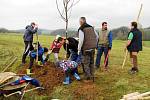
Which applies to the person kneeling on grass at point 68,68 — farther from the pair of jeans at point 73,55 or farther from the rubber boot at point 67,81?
the pair of jeans at point 73,55

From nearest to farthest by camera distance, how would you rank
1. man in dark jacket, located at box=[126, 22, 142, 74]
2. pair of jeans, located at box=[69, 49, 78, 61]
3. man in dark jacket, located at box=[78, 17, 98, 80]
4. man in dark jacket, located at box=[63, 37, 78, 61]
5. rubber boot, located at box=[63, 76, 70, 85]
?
1. man in dark jacket, located at box=[78, 17, 98, 80]
2. rubber boot, located at box=[63, 76, 70, 85]
3. man in dark jacket, located at box=[126, 22, 142, 74]
4. man in dark jacket, located at box=[63, 37, 78, 61]
5. pair of jeans, located at box=[69, 49, 78, 61]

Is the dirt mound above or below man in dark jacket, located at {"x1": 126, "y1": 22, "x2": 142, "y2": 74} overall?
below

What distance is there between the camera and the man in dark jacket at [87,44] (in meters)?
13.5

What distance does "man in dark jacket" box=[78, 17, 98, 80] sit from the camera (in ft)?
44.3

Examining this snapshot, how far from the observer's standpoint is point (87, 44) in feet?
45.1

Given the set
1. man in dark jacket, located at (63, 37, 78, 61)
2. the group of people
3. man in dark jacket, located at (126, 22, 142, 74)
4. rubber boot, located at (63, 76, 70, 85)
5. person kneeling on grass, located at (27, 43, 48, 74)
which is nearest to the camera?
the group of people

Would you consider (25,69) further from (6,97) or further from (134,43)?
(134,43)

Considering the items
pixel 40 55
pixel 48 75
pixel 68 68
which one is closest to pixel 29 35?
pixel 40 55

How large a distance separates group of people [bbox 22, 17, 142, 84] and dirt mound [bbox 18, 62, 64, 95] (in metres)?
0.29

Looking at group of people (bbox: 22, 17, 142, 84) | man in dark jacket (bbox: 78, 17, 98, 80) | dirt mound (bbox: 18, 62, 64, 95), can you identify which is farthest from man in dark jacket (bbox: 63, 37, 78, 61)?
man in dark jacket (bbox: 78, 17, 98, 80)

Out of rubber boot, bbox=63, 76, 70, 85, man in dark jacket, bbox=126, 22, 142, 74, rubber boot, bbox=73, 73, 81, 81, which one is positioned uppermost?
man in dark jacket, bbox=126, 22, 142, 74

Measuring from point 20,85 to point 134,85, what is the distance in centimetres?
405

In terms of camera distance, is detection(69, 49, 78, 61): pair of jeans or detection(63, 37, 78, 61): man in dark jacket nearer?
detection(63, 37, 78, 61): man in dark jacket

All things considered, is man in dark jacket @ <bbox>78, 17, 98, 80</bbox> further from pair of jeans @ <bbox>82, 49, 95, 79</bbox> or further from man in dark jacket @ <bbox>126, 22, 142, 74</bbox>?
man in dark jacket @ <bbox>126, 22, 142, 74</bbox>
